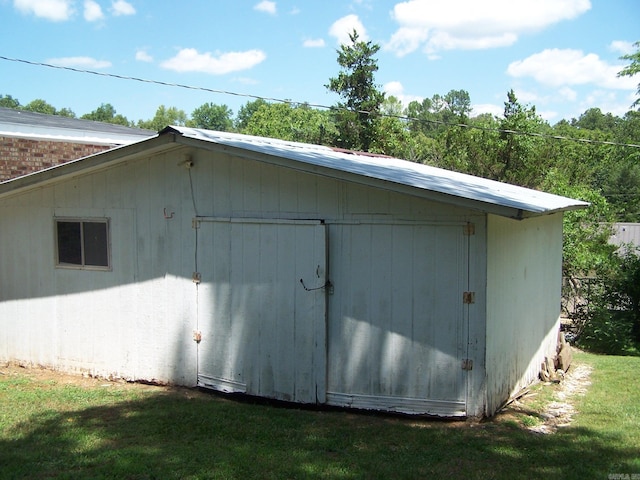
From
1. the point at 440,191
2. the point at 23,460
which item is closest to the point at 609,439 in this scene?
the point at 440,191

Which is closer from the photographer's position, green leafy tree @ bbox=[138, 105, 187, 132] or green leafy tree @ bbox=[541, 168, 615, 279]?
green leafy tree @ bbox=[541, 168, 615, 279]

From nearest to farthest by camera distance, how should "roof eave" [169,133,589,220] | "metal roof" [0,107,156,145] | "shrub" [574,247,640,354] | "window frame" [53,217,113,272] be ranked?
"roof eave" [169,133,589,220] < "window frame" [53,217,113,272] < "metal roof" [0,107,156,145] < "shrub" [574,247,640,354]

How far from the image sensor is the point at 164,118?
91125mm

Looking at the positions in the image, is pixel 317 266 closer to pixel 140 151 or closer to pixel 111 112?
pixel 140 151

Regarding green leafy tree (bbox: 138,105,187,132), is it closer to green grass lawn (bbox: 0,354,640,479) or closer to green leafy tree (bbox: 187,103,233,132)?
green leafy tree (bbox: 187,103,233,132)

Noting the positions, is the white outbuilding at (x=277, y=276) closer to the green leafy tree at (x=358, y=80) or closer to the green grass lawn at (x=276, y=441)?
the green grass lawn at (x=276, y=441)

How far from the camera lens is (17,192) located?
27.9 feet

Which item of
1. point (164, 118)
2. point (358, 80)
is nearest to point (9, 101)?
point (164, 118)

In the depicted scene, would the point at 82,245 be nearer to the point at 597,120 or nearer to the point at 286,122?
the point at 286,122

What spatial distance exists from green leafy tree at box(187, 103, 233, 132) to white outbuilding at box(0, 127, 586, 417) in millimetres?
89052

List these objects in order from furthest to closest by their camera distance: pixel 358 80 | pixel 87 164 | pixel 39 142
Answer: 1. pixel 358 80
2. pixel 39 142
3. pixel 87 164

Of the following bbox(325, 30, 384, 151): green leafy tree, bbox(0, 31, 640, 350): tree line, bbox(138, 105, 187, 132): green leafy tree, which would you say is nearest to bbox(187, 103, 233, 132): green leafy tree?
bbox(138, 105, 187, 132): green leafy tree

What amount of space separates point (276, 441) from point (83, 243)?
14.0 feet

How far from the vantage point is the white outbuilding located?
6.00 meters
